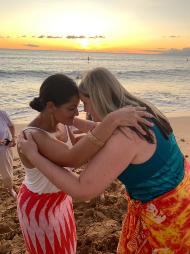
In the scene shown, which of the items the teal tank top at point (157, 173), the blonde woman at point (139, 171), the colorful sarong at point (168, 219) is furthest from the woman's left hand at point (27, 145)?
the colorful sarong at point (168, 219)

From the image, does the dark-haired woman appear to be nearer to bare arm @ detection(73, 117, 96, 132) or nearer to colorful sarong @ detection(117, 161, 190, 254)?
bare arm @ detection(73, 117, 96, 132)

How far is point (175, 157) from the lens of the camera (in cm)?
210

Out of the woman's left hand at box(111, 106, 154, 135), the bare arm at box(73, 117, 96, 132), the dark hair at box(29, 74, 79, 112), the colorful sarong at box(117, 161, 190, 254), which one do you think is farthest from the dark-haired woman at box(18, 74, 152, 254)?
the colorful sarong at box(117, 161, 190, 254)

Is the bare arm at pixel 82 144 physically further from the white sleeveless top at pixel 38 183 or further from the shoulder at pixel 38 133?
the white sleeveless top at pixel 38 183

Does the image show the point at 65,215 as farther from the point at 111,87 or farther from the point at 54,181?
the point at 111,87

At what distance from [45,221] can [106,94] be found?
1.06 metres

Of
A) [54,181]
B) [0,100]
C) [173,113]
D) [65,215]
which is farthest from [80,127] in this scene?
[0,100]

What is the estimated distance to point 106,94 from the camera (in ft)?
6.51

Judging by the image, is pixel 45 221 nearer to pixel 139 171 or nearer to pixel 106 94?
pixel 139 171

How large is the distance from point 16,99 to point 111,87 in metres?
16.6

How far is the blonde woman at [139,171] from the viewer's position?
1.94 m

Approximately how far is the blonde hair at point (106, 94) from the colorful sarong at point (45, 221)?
2.77 feet

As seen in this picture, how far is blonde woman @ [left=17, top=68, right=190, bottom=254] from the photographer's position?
6.37 feet

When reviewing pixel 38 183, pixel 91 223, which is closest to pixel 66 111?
pixel 38 183
